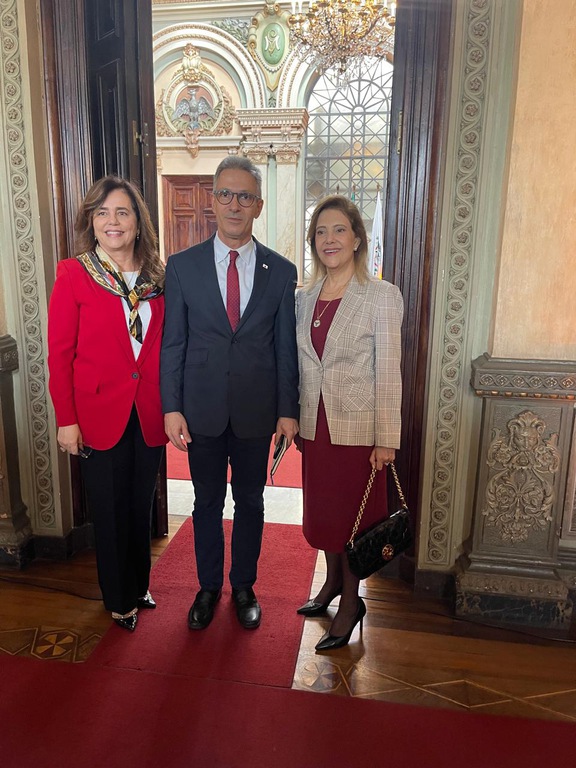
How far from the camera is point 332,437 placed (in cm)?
208

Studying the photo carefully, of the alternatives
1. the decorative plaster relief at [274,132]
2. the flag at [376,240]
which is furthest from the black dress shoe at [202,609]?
the decorative plaster relief at [274,132]

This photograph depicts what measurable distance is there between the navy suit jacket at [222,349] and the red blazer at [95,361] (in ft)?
0.22

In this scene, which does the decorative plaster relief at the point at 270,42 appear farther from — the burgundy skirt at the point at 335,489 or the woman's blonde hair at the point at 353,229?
the burgundy skirt at the point at 335,489

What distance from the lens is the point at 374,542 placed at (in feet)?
6.91

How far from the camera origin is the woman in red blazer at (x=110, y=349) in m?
2.08

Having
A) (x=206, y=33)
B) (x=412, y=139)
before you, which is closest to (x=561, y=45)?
(x=412, y=139)

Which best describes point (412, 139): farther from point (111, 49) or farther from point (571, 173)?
point (111, 49)

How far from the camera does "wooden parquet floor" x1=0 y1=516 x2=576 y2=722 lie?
6.63 feet

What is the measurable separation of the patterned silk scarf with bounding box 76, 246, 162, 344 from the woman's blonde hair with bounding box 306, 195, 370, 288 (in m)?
0.60

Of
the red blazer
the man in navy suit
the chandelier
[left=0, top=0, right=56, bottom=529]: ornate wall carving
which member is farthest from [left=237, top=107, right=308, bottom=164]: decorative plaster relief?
the red blazer

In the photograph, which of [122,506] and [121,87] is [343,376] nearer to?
[122,506]

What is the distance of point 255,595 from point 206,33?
7.04m

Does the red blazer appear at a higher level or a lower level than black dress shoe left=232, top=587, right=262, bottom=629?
higher

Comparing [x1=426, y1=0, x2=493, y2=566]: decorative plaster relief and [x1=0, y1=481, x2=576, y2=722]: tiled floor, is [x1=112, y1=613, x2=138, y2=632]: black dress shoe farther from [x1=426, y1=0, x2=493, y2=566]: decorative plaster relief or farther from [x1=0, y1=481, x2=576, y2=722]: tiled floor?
[x1=426, y1=0, x2=493, y2=566]: decorative plaster relief
